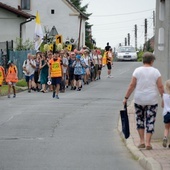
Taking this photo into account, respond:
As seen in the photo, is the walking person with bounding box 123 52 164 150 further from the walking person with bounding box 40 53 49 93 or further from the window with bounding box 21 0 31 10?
the window with bounding box 21 0 31 10

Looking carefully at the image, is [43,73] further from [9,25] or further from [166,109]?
[9,25]

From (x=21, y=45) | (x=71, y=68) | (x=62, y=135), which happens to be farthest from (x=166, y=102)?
(x=21, y=45)

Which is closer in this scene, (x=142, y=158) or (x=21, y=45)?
(x=142, y=158)

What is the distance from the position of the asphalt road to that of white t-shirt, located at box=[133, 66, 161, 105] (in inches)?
43.6

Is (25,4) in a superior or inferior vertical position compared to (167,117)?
superior

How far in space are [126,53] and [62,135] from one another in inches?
2095

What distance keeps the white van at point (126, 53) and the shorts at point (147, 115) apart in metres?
54.6

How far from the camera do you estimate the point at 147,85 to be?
11875 mm

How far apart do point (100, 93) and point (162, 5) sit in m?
14.7

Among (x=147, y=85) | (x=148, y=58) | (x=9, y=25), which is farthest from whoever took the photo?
(x=9, y=25)

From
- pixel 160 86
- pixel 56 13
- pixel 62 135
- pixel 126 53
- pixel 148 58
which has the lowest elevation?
pixel 62 135

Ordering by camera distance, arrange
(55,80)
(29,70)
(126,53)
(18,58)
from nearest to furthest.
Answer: (55,80) → (29,70) → (18,58) → (126,53)

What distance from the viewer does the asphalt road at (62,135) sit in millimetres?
11531

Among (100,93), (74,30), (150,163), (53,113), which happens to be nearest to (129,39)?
(74,30)
